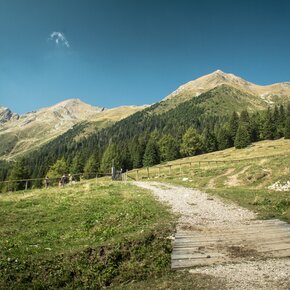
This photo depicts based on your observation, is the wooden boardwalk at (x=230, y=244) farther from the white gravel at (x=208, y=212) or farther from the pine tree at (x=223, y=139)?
the pine tree at (x=223, y=139)

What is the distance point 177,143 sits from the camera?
14525 centimetres

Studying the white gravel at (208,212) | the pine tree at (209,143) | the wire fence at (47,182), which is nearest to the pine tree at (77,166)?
the wire fence at (47,182)

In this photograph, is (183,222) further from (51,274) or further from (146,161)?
(146,161)

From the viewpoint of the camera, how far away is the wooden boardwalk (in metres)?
12.1

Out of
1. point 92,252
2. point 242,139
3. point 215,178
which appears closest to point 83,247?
point 92,252

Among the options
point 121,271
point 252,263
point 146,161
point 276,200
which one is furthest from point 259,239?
A: point 146,161

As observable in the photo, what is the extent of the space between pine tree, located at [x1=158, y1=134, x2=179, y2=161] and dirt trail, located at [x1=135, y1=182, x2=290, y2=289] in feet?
378

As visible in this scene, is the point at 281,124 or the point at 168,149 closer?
the point at 281,124

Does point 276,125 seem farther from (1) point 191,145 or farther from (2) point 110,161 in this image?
(2) point 110,161

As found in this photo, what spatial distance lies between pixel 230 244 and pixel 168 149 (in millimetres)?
123946

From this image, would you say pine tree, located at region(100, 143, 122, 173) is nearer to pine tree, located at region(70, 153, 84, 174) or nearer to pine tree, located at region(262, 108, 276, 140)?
pine tree, located at region(70, 153, 84, 174)

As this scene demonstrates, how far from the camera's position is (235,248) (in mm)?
13086

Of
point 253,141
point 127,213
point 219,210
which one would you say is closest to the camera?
point 127,213

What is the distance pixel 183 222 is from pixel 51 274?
8.16 meters
